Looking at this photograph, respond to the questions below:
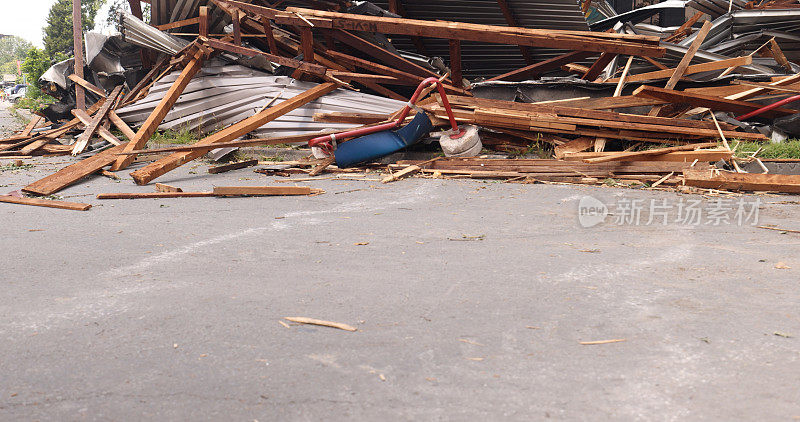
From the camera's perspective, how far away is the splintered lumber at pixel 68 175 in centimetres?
636

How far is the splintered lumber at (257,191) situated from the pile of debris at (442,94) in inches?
14.9

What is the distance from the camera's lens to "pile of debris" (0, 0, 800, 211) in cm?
743

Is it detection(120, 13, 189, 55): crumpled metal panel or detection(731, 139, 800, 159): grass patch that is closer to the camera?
detection(731, 139, 800, 159): grass patch

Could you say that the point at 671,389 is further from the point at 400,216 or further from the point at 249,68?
the point at 249,68

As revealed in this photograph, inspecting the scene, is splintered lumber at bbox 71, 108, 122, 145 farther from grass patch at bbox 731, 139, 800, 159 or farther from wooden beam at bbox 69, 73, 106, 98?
→ grass patch at bbox 731, 139, 800, 159

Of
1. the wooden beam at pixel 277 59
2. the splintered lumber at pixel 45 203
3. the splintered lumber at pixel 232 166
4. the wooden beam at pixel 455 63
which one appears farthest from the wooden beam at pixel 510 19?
the splintered lumber at pixel 45 203

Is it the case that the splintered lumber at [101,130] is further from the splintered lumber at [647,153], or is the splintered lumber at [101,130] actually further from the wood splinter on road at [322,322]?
the wood splinter on road at [322,322]

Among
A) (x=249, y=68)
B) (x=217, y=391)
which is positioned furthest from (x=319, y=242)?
(x=249, y=68)

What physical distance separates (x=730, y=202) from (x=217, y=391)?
212 inches

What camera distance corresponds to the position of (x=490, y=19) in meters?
10.4

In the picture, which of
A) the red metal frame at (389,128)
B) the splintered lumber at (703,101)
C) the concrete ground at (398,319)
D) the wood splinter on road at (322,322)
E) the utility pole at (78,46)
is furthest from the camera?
the utility pole at (78,46)

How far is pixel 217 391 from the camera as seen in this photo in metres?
2.04

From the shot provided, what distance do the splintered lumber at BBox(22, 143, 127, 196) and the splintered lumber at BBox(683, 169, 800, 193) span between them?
7.09 m

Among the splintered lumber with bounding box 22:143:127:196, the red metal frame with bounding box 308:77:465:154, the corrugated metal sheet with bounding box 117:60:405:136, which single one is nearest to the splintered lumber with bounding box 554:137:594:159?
the red metal frame with bounding box 308:77:465:154
